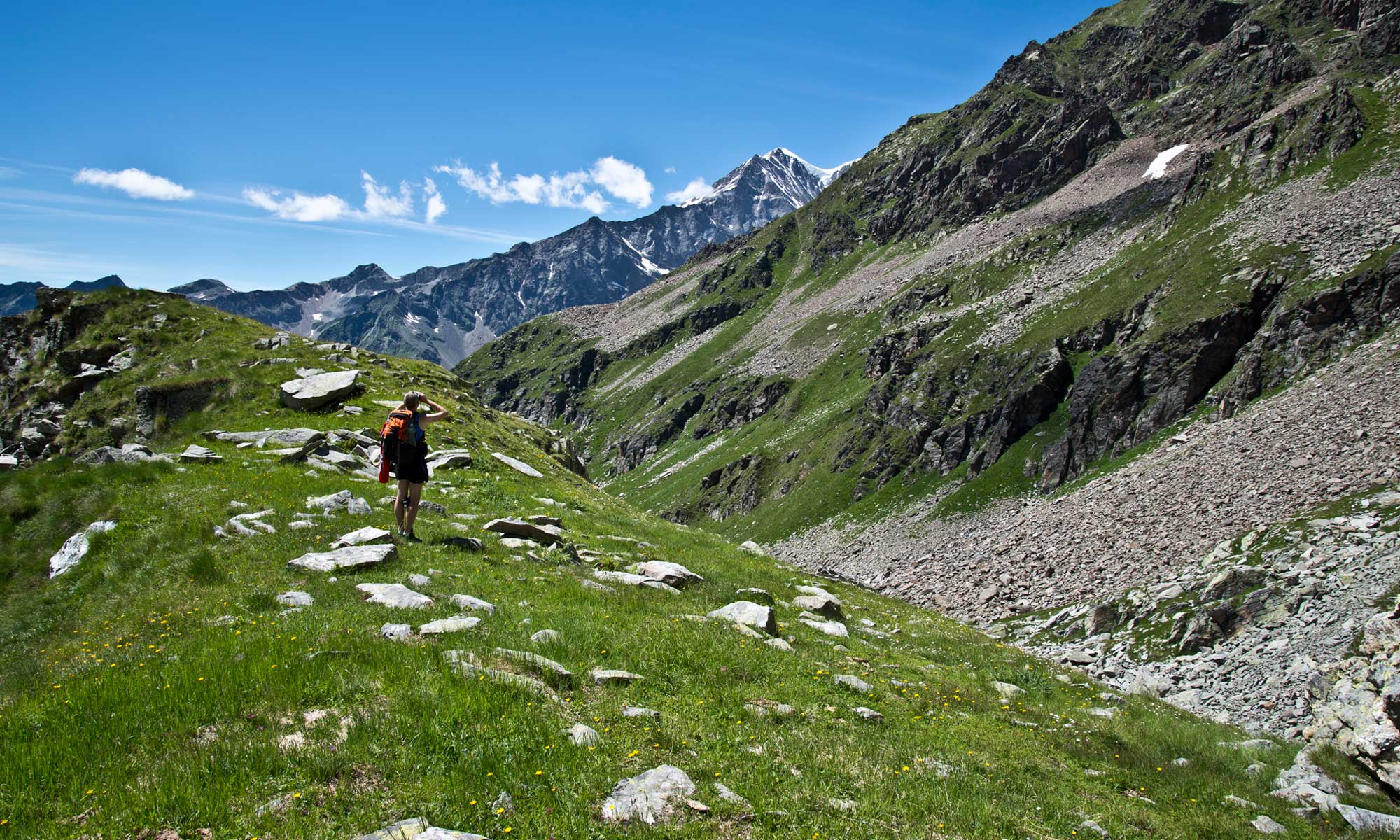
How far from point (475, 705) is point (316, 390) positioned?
29061mm

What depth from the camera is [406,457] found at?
16438mm

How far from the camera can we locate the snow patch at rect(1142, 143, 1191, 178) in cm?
12669

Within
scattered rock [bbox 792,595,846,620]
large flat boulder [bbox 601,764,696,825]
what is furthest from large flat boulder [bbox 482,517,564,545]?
large flat boulder [bbox 601,764,696,825]

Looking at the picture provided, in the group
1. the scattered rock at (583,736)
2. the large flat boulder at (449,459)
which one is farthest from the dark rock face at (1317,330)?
the scattered rock at (583,736)

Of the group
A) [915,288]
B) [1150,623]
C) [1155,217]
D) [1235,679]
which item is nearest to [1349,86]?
[1155,217]

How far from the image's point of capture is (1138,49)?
183625 millimetres

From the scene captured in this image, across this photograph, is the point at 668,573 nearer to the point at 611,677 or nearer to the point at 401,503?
the point at 401,503

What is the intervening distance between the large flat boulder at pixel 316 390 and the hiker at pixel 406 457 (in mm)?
17689

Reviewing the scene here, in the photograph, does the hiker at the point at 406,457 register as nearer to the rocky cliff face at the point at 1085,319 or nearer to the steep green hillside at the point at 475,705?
the steep green hillside at the point at 475,705

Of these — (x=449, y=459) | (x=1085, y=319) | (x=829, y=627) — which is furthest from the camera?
(x=1085, y=319)

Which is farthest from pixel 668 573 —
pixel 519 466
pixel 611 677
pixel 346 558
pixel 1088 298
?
pixel 1088 298

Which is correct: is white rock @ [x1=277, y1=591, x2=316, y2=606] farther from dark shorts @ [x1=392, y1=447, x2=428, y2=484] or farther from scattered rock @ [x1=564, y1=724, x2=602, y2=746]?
scattered rock @ [x1=564, y1=724, x2=602, y2=746]

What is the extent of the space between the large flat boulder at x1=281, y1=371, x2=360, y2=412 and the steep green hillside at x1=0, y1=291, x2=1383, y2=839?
11734mm

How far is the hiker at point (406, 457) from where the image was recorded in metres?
16.5
